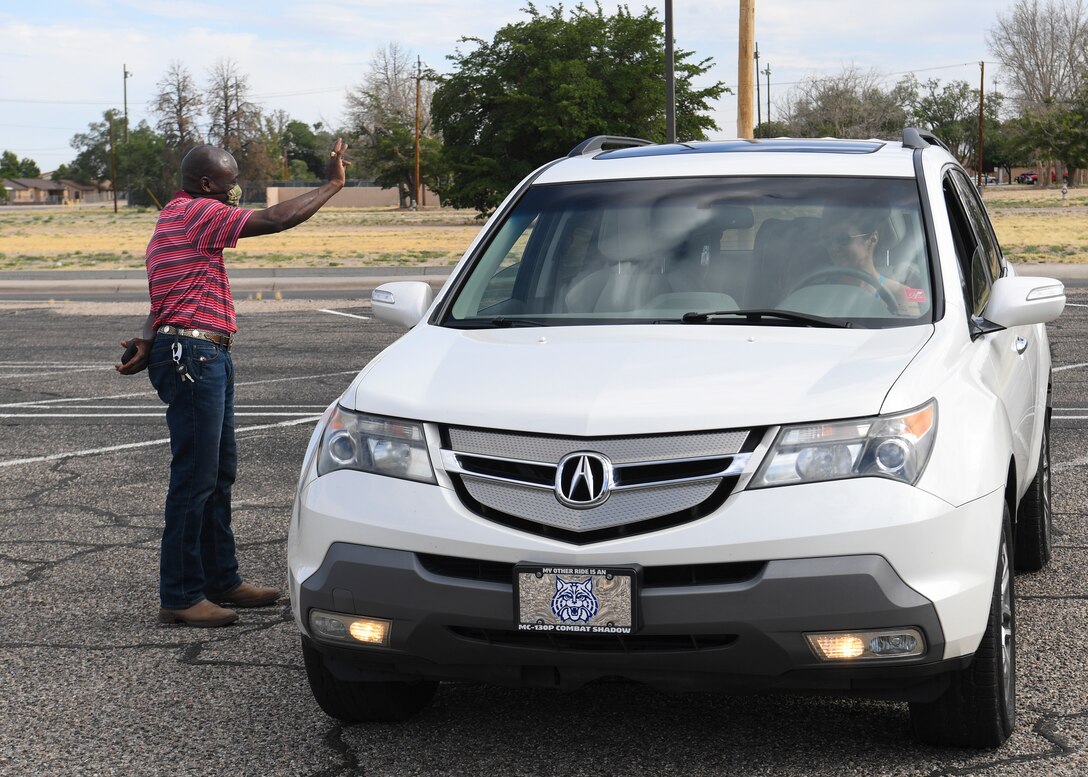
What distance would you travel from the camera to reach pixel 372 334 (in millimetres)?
16156

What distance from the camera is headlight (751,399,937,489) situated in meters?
3.42

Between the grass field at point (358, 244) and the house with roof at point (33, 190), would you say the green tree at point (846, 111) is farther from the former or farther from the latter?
the house with roof at point (33, 190)

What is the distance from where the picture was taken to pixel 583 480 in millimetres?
3465

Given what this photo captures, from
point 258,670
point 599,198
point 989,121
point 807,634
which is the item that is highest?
point 989,121

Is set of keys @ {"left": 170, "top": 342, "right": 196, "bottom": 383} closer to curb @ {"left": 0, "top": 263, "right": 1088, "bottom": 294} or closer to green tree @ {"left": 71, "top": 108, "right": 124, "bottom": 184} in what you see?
curb @ {"left": 0, "top": 263, "right": 1088, "bottom": 294}

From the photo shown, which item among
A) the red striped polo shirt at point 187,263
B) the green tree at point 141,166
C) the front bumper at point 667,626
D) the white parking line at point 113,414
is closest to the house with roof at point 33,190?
the green tree at point 141,166

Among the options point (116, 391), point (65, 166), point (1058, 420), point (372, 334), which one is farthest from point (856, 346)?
point (65, 166)

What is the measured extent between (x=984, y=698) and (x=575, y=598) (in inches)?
46.3

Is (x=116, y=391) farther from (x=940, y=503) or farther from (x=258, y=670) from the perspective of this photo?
(x=940, y=503)

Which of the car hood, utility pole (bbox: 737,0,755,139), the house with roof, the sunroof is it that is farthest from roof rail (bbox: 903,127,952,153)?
the house with roof

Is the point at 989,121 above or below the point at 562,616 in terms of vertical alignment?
above

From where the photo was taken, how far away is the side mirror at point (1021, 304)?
4.32m

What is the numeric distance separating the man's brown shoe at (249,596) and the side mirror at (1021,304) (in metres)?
2.96

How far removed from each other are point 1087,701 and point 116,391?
940 cm
